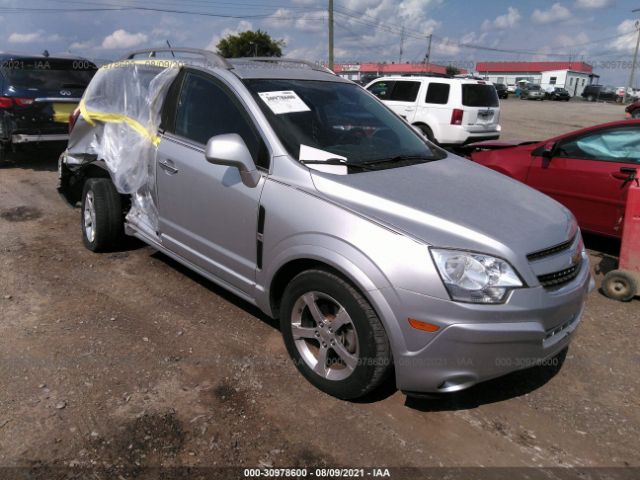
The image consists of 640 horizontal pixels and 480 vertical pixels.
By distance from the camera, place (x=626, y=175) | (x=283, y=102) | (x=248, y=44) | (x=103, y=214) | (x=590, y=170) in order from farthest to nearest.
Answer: (x=248, y=44)
(x=590, y=170)
(x=626, y=175)
(x=103, y=214)
(x=283, y=102)

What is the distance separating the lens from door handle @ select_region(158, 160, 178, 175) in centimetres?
373

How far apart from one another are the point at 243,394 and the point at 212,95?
2015 millimetres

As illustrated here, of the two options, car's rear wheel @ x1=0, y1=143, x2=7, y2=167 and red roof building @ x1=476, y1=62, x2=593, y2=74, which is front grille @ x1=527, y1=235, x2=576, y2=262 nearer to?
car's rear wheel @ x1=0, y1=143, x2=7, y2=167

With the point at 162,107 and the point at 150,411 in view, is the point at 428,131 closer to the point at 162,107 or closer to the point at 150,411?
the point at 162,107

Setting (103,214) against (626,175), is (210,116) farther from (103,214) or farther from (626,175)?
(626,175)

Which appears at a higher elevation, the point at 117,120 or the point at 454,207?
the point at 117,120

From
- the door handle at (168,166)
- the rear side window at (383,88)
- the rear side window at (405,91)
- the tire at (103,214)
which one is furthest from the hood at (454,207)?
the rear side window at (383,88)

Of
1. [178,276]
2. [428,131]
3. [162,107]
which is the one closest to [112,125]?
[162,107]

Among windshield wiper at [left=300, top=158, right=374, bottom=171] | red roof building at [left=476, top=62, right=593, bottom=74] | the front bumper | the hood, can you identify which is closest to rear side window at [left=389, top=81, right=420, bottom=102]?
the hood

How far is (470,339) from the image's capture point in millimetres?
2367

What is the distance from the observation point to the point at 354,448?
8.41 ft

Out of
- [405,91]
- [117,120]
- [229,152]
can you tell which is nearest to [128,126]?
[117,120]

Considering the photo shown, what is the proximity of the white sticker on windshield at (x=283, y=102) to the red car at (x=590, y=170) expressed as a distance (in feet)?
10.6

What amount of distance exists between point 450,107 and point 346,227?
9.57 m
